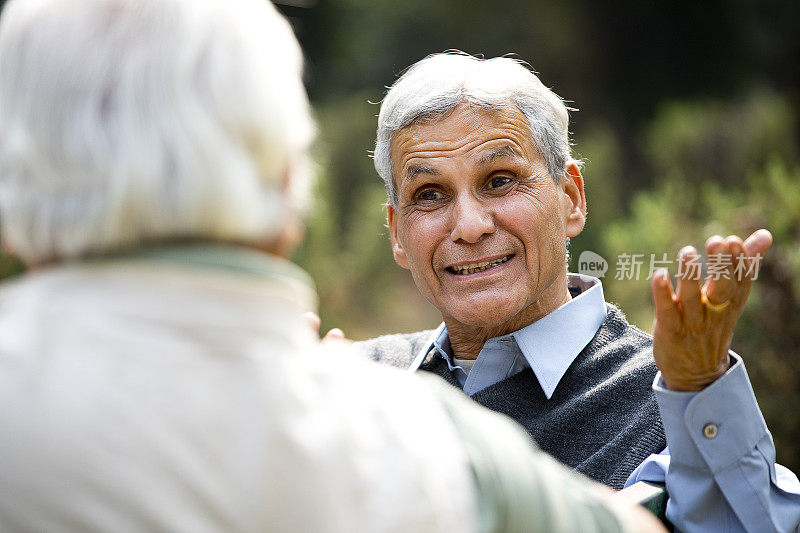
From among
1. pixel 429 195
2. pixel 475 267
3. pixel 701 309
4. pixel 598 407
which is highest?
pixel 701 309

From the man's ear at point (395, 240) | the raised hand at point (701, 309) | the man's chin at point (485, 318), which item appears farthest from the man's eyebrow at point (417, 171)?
the raised hand at point (701, 309)

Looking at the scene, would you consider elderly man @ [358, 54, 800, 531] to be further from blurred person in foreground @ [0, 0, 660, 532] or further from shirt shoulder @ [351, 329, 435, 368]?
blurred person in foreground @ [0, 0, 660, 532]

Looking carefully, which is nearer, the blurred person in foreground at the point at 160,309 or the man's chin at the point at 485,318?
the blurred person in foreground at the point at 160,309

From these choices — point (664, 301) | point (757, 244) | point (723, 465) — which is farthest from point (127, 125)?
point (723, 465)

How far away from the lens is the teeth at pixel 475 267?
97.3 inches

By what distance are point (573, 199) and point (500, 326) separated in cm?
49

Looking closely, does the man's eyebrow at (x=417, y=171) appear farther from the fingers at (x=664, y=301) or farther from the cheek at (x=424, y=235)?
the fingers at (x=664, y=301)

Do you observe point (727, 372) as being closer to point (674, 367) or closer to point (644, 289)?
point (674, 367)

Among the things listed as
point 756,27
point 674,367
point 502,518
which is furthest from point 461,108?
point 756,27

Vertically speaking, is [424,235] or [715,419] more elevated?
[715,419]

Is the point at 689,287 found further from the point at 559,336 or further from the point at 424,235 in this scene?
the point at 424,235

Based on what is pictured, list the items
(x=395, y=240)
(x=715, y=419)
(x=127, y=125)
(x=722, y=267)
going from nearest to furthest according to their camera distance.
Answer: (x=127, y=125) → (x=722, y=267) → (x=715, y=419) → (x=395, y=240)

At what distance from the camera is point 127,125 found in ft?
3.29

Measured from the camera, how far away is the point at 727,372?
1650mm
